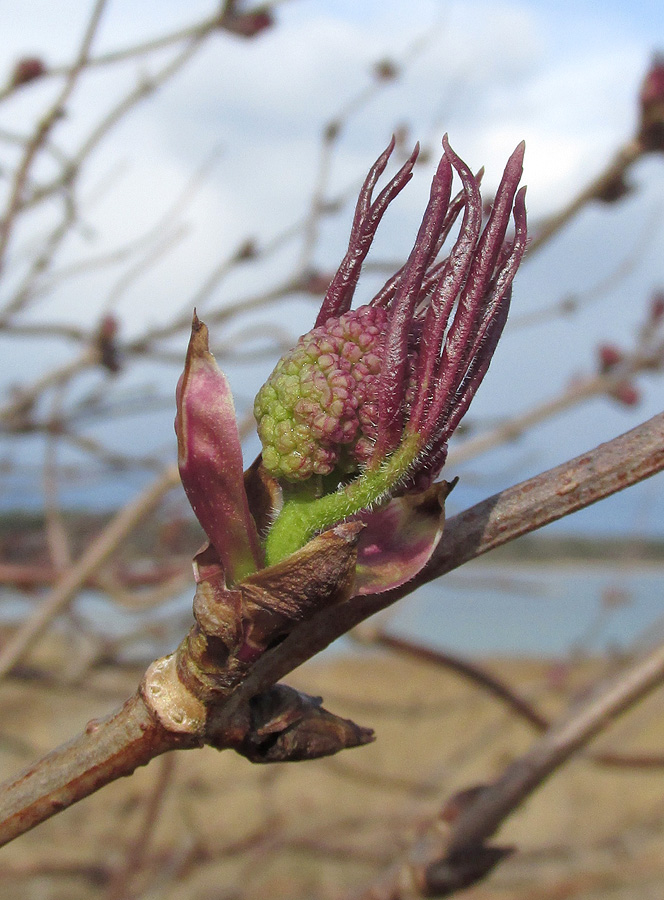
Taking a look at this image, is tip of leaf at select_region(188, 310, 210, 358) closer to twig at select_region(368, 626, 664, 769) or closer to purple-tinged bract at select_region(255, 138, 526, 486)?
purple-tinged bract at select_region(255, 138, 526, 486)

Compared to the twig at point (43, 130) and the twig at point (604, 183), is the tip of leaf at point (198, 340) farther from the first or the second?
the twig at point (43, 130)

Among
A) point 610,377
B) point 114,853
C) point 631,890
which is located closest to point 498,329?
point 610,377

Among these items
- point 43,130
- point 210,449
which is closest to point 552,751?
point 210,449

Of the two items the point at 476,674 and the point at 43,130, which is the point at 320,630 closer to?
the point at 476,674

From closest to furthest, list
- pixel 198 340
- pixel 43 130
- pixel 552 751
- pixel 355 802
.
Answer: pixel 198 340, pixel 552 751, pixel 43 130, pixel 355 802

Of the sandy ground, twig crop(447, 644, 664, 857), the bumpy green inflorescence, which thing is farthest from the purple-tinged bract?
the sandy ground

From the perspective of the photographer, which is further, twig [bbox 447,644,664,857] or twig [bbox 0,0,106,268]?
twig [bbox 0,0,106,268]
